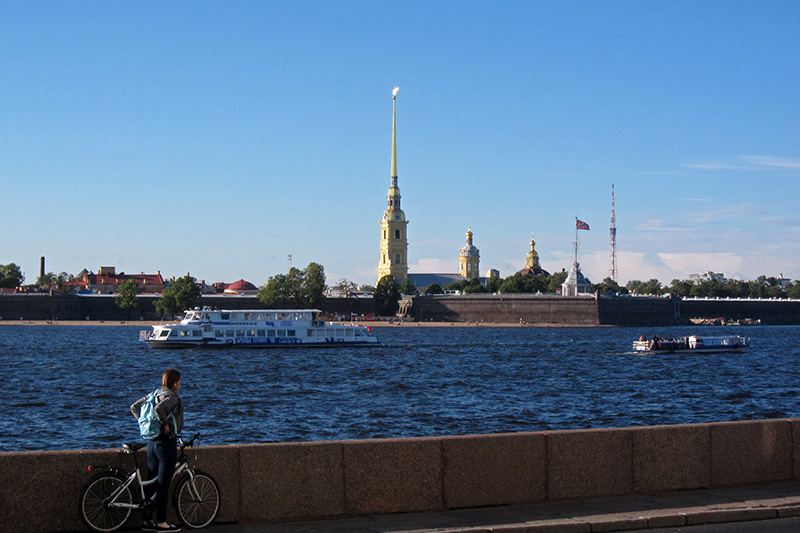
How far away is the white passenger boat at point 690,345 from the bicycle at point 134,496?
6749 cm

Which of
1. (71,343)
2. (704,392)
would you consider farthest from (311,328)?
(704,392)

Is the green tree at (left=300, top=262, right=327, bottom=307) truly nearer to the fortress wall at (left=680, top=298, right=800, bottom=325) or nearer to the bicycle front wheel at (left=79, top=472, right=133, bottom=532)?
the fortress wall at (left=680, top=298, right=800, bottom=325)

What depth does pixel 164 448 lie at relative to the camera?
10.9 metres

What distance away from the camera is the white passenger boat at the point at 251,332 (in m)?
78.0

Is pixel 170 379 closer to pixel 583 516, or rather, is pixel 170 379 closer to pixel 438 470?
pixel 438 470

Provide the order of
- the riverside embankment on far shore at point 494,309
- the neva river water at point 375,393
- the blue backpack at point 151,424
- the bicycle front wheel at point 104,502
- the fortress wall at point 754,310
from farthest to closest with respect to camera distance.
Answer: the fortress wall at point 754,310 → the riverside embankment on far shore at point 494,309 → the neva river water at point 375,393 → the blue backpack at point 151,424 → the bicycle front wheel at point 104,502

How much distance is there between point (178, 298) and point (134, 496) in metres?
153

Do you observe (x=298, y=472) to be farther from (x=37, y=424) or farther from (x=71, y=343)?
(x=71, y=343)

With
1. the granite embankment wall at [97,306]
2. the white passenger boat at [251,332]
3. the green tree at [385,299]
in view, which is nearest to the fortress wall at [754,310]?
the green tree at [385,299]

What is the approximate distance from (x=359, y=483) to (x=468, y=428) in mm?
18107

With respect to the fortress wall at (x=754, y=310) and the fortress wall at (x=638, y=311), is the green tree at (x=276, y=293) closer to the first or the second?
the fortress wall at (x=638, y=311)

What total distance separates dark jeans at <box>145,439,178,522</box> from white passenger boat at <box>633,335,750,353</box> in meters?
67.8

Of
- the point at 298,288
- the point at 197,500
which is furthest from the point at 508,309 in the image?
the point at 197,500

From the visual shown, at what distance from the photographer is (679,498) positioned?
12.6m
